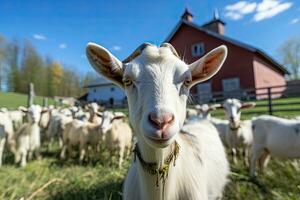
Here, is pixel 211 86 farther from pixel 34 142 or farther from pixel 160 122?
pixel 160 122

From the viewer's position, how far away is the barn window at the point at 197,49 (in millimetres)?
27047

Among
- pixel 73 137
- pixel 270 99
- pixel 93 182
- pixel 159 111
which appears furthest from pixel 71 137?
pixel 270 99

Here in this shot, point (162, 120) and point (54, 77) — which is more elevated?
point (54, 77)

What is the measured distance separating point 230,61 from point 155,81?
24762mm

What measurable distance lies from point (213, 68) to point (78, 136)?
20.2ft

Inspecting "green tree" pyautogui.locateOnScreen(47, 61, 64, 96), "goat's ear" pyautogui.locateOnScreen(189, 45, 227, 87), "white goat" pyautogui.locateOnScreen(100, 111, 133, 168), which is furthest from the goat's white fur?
"green tree" pyautogui.locateOnScreen(47, 61, 64, 96)

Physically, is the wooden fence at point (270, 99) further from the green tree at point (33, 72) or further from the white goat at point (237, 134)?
the green tree at point (33, 72)

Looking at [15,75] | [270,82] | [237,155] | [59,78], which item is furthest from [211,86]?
[59,78]

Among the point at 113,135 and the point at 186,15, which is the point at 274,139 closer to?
the point at 113,135

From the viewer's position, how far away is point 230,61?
82.8 feet

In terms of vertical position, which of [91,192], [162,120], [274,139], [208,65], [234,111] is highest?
[208,65]

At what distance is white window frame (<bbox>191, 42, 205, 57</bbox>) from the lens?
27017 millimetres

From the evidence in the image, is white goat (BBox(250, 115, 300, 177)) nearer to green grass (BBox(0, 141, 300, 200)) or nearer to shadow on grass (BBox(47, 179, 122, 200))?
green grass (BBox(0, 141, 300, 200))

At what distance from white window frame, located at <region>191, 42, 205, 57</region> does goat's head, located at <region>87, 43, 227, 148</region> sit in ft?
83.4
